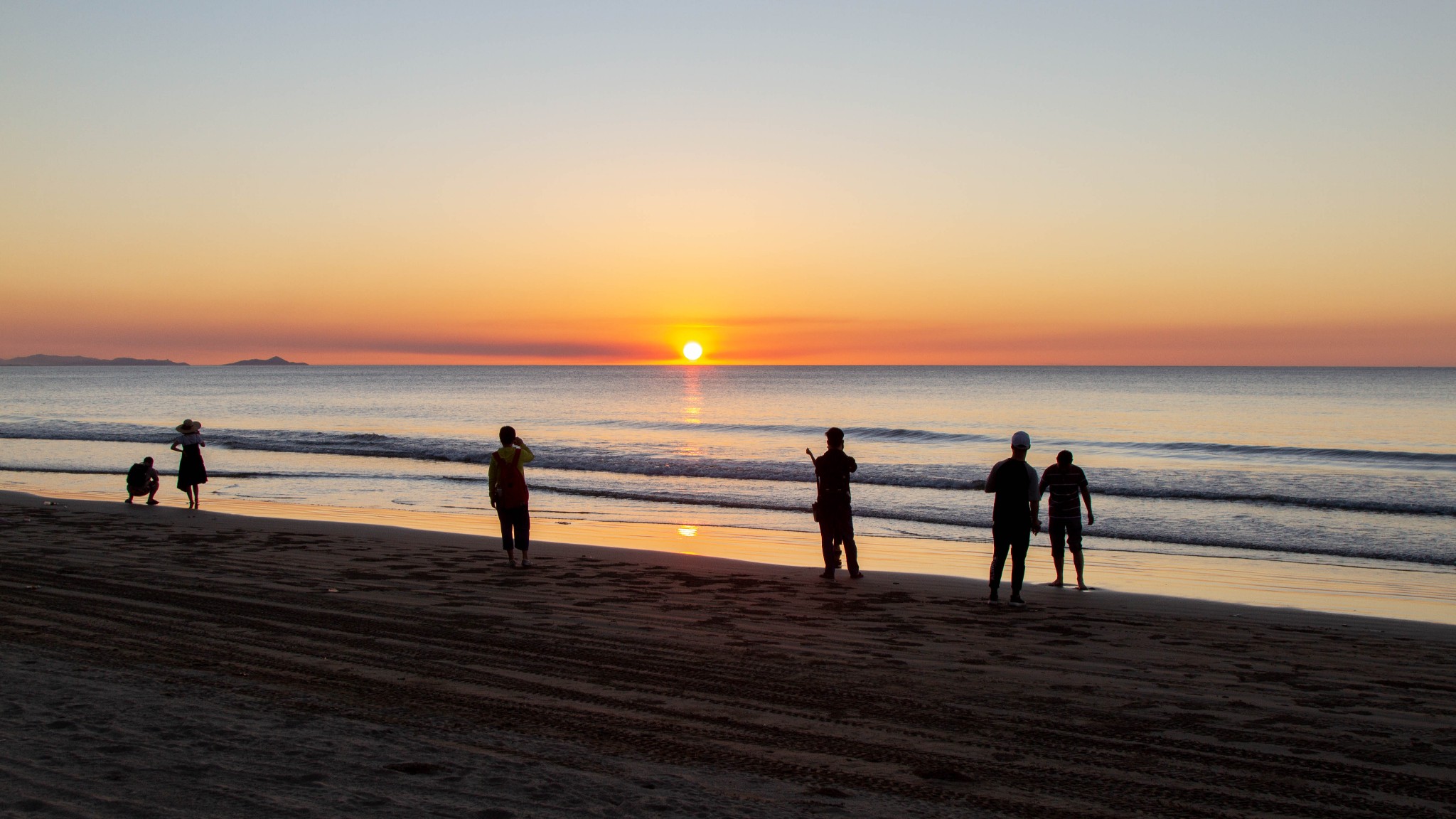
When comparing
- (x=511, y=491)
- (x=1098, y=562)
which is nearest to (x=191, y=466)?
(x=511, y=491)

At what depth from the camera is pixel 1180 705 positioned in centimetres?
640

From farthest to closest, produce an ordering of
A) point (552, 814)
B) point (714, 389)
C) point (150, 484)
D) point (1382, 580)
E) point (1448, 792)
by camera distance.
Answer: point (714, 389) < point (150, 484) < point (1382, 580) < point (1448, 792) < point (552, 814)

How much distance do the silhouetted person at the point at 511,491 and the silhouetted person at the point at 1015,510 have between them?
537 cm

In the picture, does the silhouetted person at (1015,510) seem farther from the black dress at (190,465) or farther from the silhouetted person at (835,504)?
the black dress at (190,465)

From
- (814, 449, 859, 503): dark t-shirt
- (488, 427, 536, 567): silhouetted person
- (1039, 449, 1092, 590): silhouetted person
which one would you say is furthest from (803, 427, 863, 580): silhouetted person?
(488, 427, 536, 567): silhouetted person

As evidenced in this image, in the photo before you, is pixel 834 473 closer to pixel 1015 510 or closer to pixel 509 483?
pixel 1015 510

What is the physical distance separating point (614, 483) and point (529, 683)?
20089 mm

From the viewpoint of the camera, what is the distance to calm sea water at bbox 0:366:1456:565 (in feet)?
65.1

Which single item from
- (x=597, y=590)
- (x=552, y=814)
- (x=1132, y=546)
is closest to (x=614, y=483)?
(x=1132, y=546)

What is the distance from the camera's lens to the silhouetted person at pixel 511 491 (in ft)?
38.6

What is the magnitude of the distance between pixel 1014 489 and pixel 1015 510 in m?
0.26

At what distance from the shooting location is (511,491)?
1195 cm

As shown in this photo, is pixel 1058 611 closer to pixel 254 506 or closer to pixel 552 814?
pixel 552 814

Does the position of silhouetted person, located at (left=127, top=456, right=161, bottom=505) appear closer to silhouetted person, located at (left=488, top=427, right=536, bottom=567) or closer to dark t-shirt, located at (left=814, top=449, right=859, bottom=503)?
silhouetted person, located at (left=488, top=427, right=536, bottom=567)
